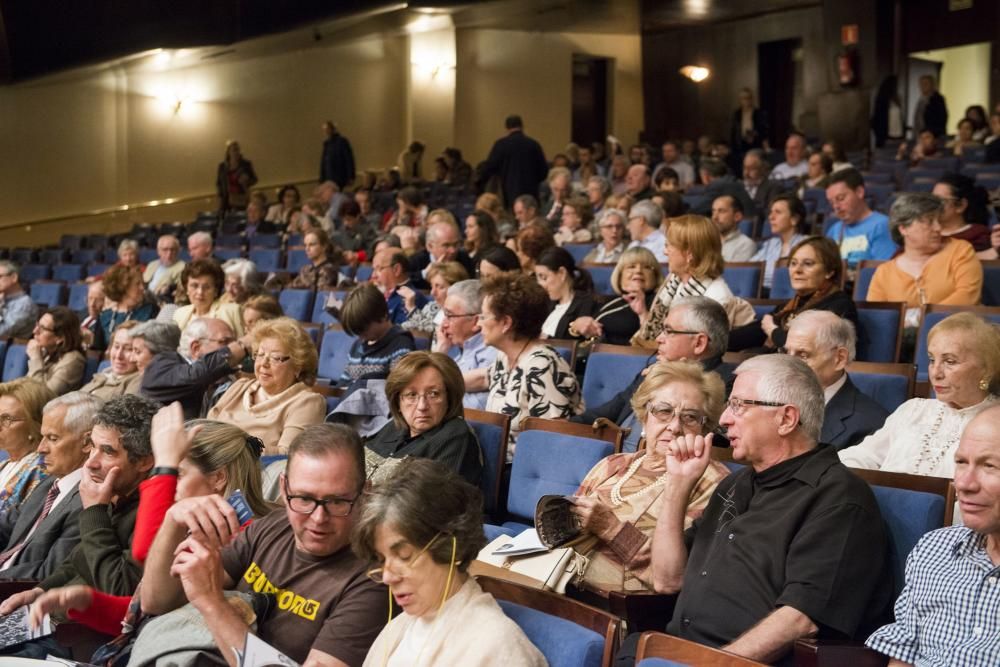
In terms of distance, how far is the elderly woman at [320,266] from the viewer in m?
6.87

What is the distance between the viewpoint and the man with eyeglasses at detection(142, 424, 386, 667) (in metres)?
2.11

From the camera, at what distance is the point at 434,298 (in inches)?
214

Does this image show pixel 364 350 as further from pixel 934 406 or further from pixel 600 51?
pixel 600 51

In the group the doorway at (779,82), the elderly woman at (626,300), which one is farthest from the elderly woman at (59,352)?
the doorway at (779,82)

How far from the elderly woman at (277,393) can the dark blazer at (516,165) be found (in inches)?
226

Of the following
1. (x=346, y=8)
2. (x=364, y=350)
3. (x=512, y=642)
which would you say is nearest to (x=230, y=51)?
(x=346, y=8)

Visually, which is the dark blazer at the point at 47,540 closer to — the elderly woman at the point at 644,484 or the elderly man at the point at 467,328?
the elderly woman at the point at 644,484

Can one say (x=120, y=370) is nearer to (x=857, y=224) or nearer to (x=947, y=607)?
(x=857, y=224)

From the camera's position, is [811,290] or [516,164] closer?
[811,290]

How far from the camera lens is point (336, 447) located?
2.25m

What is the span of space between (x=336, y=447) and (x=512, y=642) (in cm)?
59

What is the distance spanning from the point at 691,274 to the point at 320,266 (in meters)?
3.15

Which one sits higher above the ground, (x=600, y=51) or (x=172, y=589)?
(x=600, y=51)

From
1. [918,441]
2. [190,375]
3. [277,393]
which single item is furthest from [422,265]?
[918,441]
